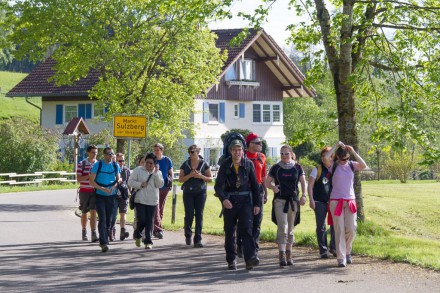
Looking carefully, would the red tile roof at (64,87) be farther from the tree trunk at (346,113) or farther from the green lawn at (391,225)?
the tree trunk at (346,113)

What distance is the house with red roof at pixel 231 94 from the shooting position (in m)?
61.2

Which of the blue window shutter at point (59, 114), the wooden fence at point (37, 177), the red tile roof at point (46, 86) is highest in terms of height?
the red tile roof at point (46, 86)

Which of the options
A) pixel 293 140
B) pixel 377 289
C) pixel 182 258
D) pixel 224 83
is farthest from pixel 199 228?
pixel 224 83

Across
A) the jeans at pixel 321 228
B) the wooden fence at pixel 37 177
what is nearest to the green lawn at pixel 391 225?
the jeans at pixel 321 228

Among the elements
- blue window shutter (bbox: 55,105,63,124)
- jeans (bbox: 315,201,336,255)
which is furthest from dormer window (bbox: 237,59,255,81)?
jeans (bbox: 315,201,336,255)

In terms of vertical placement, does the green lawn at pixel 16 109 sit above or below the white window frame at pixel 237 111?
above

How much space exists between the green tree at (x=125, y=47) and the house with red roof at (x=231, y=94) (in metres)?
23.2

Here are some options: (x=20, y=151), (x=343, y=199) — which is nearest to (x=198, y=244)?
(x=343, y=199)

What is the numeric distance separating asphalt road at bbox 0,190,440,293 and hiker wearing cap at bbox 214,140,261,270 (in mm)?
314

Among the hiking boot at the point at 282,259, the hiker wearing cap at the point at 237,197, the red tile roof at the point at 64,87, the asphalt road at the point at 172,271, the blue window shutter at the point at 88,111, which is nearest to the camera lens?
the asphalt road at the point at 172,271

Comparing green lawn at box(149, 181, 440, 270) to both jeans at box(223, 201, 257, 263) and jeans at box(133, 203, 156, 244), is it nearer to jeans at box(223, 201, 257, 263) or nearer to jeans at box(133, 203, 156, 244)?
jeans at box(223, 201, 257, 263)

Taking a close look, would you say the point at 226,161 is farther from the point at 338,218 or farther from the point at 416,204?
the point at 416,204

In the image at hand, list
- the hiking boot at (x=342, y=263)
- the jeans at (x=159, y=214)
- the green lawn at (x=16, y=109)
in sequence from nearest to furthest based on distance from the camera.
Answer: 1. the hiking boot at (x=342, y=263)
2. the jeans at (x=159, y=214)
3. the green lawn at (x=16, y=109)

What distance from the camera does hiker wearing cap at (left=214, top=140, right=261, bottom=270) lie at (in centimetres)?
1342
